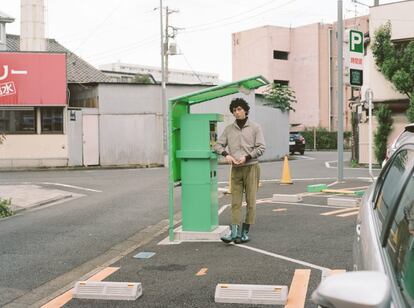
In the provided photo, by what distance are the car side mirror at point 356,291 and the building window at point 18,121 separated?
2588 centimetres

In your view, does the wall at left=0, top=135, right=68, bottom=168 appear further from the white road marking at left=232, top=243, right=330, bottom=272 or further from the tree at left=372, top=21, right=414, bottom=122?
the white road marking at left=232, top=243, right=330, bottom=272

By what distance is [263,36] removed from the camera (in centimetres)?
5588

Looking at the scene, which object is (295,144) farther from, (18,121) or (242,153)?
(242,153)

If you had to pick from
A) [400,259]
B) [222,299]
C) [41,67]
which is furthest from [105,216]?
[41,67]

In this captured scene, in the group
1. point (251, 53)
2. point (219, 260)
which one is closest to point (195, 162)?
point (219, 260)

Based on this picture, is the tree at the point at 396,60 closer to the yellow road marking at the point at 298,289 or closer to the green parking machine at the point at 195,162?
the green parking machine at the point at 195,162

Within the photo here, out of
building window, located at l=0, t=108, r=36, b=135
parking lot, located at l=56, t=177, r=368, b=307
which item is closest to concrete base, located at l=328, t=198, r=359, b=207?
parking lot, located at l=56, t=177, r=368, b=307

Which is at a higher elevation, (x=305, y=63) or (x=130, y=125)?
(x=305, y=63)

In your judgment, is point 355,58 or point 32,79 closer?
point 355,58

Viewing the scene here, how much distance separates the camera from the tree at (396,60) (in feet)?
77.4

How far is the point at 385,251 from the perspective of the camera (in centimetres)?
257

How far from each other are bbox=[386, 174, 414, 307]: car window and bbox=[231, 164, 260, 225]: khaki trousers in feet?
15.8

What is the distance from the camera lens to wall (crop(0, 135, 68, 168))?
2617 centimetres

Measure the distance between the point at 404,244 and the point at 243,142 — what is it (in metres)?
5.19
